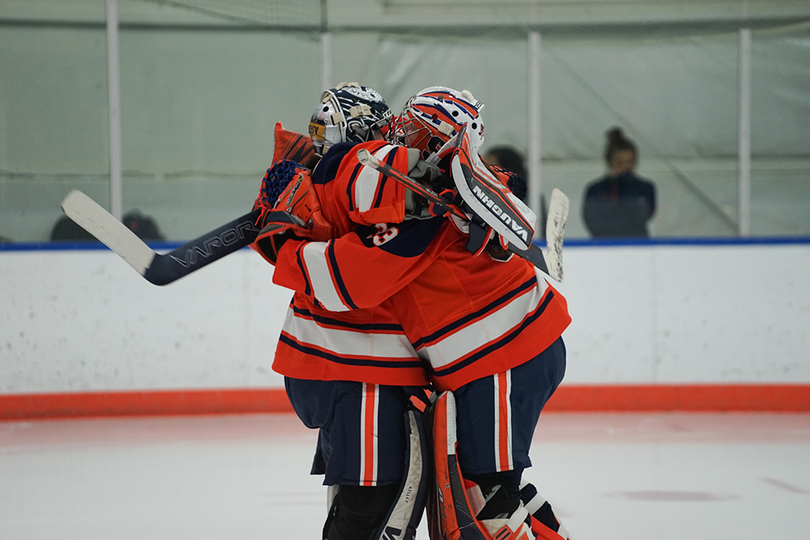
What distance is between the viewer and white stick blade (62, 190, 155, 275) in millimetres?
1522

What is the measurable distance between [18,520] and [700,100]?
3.67 metres

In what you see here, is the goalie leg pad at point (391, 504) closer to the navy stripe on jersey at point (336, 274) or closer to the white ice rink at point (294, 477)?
the navy stripe on jersey at point (336, 274)

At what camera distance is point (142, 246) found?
5.09 ft

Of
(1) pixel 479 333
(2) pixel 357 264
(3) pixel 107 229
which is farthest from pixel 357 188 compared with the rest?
(3) pixel 107 229

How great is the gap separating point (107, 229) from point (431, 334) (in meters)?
0.62

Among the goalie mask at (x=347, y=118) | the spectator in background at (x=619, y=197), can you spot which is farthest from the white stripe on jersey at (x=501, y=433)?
the spectator in background at (x=619, y=197)

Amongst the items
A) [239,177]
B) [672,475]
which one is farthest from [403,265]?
[239,177]

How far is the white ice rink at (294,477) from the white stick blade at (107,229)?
1.02 metres

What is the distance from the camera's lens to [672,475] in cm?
293

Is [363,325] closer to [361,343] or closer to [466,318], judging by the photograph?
[361,343]

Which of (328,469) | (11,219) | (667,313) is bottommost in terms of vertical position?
(328,469)

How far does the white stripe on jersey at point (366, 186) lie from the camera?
4.71 feet

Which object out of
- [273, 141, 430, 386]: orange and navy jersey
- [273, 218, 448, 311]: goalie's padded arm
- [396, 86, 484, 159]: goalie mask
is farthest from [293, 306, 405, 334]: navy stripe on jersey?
[396, 86, 484, 159]: goalie mask

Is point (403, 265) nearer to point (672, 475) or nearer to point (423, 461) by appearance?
point (423, 461)
